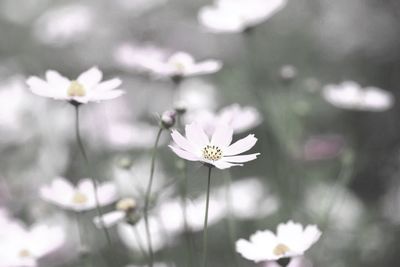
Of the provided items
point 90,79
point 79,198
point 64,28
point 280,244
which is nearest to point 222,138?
point 280,244

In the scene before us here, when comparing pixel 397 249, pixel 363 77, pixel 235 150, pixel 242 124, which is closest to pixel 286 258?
pixel 235 150

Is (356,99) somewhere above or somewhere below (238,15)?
below

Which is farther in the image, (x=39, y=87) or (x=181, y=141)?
(x=39, y=87)

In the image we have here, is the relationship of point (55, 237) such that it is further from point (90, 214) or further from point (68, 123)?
point (68, 123)

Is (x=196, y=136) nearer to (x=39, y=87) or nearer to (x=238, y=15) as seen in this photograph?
(x=39, y=87)

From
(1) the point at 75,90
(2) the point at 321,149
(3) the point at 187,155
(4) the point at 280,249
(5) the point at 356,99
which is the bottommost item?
(4) the point at 280,249

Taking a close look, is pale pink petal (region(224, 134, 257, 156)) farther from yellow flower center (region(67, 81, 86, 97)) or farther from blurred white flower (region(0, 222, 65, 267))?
blurred white flower (region(0, 222, 65, 267))
